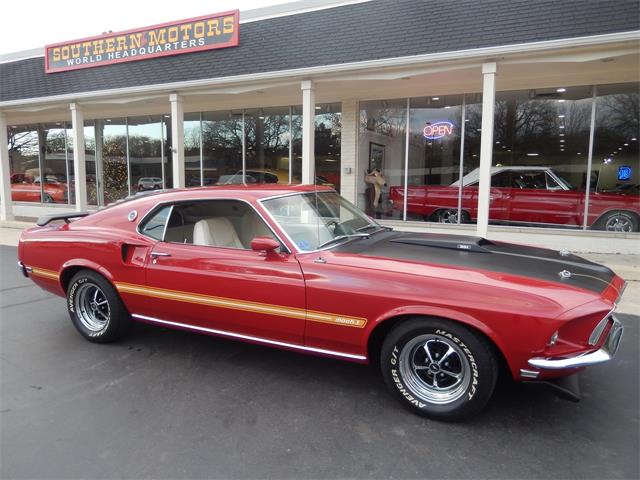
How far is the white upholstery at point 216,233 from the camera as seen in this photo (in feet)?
13.0

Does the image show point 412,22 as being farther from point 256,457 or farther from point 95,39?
point 95,39

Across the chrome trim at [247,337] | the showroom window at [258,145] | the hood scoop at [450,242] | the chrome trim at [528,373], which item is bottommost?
the chrome trim at [247,337]

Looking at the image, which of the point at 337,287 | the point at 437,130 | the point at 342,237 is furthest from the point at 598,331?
the point at 437,130

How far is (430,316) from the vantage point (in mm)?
2900

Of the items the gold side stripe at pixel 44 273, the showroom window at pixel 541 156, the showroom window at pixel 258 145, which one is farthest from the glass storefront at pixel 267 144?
the gold side stripe at pixel 44 273

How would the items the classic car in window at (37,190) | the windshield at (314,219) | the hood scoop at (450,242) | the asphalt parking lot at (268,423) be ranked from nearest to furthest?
the asphalt parking lot at (268,423) < the windshield at (314,219) < the hood scoop at (450,242) < the classic car in window at (37,190)

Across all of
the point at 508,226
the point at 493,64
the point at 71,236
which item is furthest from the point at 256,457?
the point at 508,226

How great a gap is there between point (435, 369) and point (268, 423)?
1.16 metres

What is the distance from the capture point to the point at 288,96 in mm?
11656

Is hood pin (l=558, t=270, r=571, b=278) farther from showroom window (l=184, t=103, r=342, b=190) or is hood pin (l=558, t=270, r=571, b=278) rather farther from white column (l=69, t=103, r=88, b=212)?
white column (l=69, t=103, r=88, b=212)

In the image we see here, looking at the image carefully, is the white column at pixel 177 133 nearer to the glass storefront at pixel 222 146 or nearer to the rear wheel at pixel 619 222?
the glass storefront at pixel 222 146

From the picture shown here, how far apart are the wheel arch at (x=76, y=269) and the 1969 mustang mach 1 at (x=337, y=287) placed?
0.05 feet

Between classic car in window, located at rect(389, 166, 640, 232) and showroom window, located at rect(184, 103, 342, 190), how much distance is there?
2.69 metres

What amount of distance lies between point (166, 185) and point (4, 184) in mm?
4949
